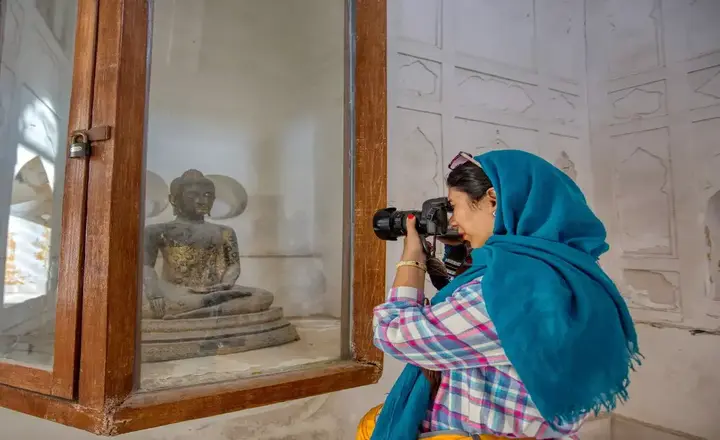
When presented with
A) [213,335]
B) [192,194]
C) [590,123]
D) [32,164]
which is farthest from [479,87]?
[32,164]

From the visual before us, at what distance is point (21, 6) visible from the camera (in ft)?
3.15

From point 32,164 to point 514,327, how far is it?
0.97 meters

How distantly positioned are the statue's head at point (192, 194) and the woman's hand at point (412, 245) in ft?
1.39

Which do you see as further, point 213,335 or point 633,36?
point 633,36

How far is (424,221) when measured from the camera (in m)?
0.86

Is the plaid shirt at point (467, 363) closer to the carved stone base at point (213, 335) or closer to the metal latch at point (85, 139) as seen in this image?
the carved stone base at point (213, 335)

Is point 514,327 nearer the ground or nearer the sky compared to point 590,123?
nearer the ground

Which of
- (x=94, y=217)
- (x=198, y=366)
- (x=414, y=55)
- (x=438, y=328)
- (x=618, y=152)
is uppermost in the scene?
(x=414, y=55)

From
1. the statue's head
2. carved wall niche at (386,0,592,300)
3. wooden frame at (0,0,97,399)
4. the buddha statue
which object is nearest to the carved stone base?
the buddha statue

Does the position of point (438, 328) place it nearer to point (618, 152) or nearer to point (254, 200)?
point (254, 200)

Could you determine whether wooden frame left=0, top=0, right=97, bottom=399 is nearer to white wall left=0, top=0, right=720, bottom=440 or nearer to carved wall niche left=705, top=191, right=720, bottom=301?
white wall left=0, top=0, right=720, bottom=440

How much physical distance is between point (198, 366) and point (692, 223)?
73.0 inches

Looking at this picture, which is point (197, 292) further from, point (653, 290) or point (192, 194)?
point (653, 290)

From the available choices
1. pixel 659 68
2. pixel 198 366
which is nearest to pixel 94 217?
pixel 198 366
